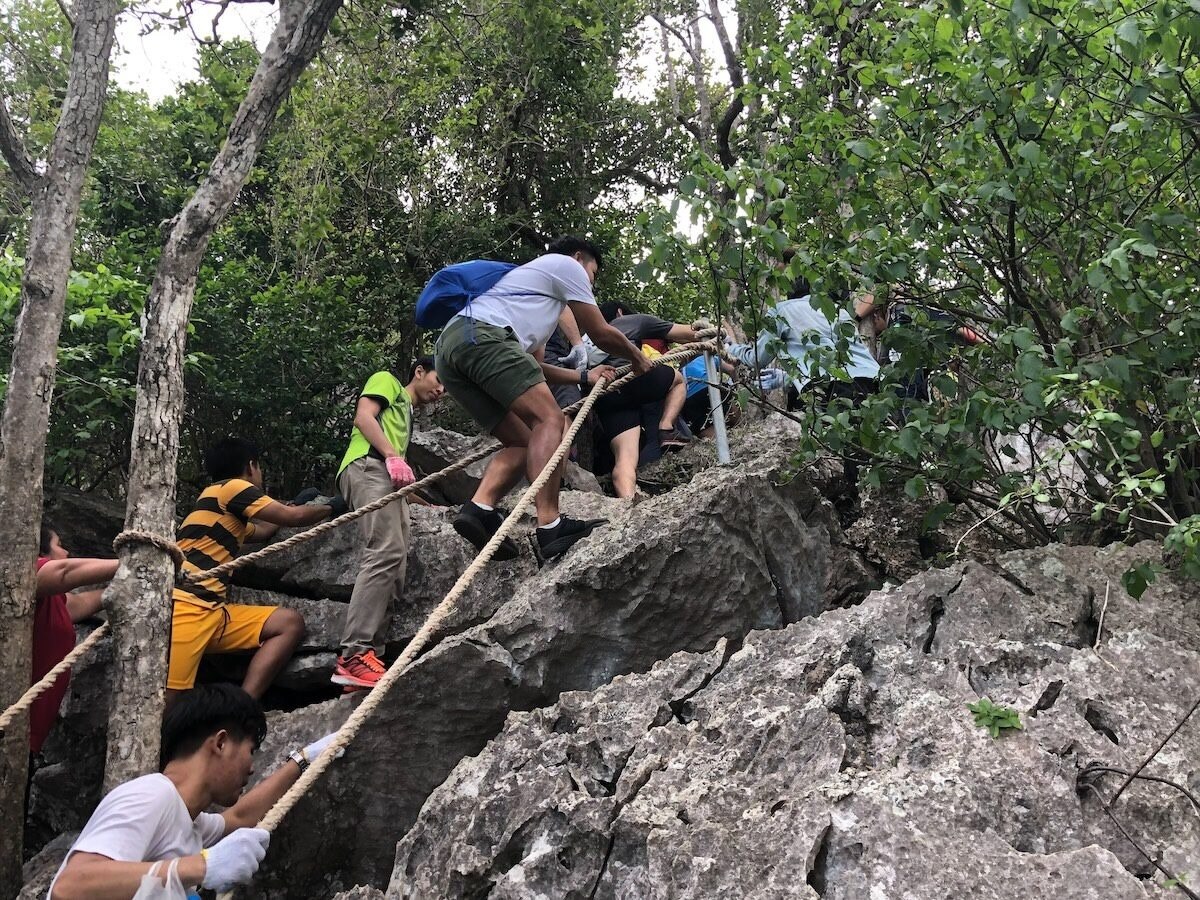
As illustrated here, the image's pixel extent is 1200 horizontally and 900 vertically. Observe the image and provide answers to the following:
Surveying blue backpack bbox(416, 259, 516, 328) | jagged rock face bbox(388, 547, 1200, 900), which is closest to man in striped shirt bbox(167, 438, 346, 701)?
blue backpack bbox(416, 259, 516, 328)

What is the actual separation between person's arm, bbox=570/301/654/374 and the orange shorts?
2.47 meters

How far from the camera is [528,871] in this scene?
9.27 feet

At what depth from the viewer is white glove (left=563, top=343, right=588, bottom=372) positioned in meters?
7.08

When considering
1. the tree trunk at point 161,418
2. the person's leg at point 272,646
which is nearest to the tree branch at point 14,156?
the tree trunk at point 161,418

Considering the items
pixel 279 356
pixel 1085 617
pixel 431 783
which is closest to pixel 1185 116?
pixel 1085 617

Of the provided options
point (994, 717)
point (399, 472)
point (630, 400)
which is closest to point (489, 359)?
point (399, 472)

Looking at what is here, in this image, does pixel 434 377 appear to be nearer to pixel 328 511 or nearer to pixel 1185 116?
pixel 328 511

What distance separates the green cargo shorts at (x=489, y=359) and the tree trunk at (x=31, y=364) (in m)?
1.98

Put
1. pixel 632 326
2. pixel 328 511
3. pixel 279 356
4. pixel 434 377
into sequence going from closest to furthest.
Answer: pixel 328 511 < pixel 434 377 < pixel 632 326 < pixel 279 356

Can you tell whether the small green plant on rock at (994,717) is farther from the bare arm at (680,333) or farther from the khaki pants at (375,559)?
the bare arm at (680,333)

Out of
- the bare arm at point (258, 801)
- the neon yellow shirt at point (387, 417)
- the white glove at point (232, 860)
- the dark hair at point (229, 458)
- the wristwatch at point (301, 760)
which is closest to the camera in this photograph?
the white glove at point (232, 860)

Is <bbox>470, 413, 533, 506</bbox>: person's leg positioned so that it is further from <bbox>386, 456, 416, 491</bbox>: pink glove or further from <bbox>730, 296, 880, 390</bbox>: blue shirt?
<bbox>730, 296, 880, 390</bbox>: blue shirt

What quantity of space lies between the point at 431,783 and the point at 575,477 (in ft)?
12.9

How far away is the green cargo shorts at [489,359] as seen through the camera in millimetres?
5070
